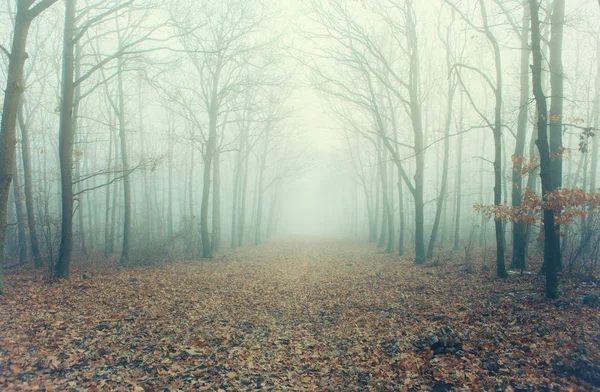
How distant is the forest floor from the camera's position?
15.6 feet

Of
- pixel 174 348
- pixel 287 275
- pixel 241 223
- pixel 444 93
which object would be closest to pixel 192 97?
pixel 241 223

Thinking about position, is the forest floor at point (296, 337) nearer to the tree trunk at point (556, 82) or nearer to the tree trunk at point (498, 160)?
the tree trunk at point (498, 160)

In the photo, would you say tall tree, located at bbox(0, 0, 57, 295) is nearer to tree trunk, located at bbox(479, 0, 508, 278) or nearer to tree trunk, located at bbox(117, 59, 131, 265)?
tree trunk, located at bbox(117, 59, 131, 265)

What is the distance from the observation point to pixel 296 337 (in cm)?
680

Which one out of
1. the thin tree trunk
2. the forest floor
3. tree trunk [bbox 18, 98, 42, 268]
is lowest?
the forest floor

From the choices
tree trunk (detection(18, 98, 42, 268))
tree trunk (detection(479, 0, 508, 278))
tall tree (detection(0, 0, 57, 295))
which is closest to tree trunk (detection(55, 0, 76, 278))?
tall tree (detection(0, 0, 57, 295))

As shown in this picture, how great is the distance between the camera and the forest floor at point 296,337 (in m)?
4.77

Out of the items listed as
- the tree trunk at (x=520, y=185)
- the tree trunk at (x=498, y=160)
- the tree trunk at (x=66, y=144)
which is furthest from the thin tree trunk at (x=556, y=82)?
the tree trunk at (x=66, y=144)

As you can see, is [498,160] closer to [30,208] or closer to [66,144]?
[66,144]

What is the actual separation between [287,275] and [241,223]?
14.2m

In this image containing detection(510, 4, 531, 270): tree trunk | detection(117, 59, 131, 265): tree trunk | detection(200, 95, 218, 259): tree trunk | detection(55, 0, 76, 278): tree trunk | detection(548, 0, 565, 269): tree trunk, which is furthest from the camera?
detection(200, 95, 218, 259): tree trunk

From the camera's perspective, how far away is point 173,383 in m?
4.84

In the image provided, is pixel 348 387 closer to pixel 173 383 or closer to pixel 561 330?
pixel 173 383

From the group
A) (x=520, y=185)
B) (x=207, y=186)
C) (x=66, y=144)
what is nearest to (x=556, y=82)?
(x=520, y=185)
